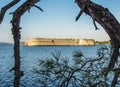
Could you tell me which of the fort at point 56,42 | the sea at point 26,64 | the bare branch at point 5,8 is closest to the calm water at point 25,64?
the sea at point 26,64

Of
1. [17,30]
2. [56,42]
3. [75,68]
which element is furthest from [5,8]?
[56,42]

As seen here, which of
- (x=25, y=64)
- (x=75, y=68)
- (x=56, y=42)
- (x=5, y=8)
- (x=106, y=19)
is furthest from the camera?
(x=56, y=42)

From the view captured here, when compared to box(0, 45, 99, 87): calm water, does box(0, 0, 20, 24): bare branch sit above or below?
above

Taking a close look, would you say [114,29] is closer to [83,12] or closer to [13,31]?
[83,12]

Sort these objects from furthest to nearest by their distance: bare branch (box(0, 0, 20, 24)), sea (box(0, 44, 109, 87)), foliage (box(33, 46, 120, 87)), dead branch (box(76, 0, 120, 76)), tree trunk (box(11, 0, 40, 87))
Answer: sea (box(0, 44, 109, 87)) → foliage (box(33, 46, 120, 87)) → tree trunk (box(11, 0, 40, 87)) → bare branch (box(0, 0, 20, 24)) → dead branch (box(76, 0, 120, 76))

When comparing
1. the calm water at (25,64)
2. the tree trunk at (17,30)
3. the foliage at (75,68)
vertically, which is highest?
the tree trunk at (17,30)

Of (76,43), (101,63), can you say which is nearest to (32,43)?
(76,43)

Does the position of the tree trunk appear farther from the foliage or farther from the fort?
the fort

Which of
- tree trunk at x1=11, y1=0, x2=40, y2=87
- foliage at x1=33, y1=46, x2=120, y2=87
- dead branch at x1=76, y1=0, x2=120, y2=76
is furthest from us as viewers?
foliage at x1=33, y1=46, x2=120, y2=87

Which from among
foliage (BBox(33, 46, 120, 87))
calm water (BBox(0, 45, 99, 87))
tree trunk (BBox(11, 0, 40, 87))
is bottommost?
calm water (BBox(0, 45, 99, 87))

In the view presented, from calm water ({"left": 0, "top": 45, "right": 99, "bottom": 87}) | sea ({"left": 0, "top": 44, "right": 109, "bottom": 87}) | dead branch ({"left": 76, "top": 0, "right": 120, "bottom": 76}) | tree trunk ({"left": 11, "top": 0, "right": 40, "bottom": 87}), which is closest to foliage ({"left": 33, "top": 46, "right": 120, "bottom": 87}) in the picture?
sea ({"left": 0, "top": 44, "right": 109, "bottom": 87})

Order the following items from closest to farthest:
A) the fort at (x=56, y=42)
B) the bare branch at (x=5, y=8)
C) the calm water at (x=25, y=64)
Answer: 1. the bare branch at (x=5, y=8)
2. the calm water at (x=25, y=64)
3. the fort at (x=56, y=42)

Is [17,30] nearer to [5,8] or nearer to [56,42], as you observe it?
[5,8]

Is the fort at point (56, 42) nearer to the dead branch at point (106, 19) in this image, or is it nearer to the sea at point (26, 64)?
the sea at point (26, 64)
